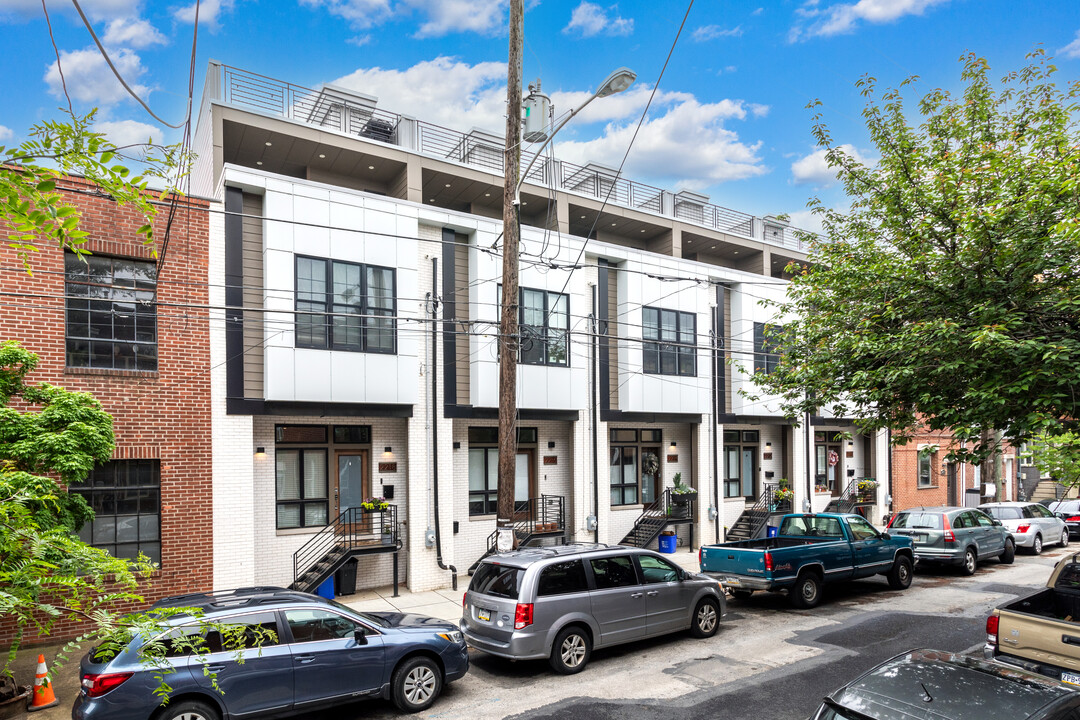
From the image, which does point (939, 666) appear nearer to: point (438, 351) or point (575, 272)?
point (438, 351)

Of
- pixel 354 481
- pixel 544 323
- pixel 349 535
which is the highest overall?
pixel 544 323

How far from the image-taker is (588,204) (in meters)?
20.4

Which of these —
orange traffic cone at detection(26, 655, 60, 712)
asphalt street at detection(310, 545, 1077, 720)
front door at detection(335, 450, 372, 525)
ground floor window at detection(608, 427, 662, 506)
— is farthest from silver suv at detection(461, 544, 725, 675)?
ground floor window at detection(608, 427, 662, 506)

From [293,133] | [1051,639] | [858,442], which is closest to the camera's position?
[1051,639]

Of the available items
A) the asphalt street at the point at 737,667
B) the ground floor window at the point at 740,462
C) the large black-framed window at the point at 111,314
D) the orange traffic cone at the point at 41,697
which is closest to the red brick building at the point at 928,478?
the ground floor window at the point at 740,462

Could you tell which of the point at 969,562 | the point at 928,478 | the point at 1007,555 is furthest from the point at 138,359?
the point at 928,478

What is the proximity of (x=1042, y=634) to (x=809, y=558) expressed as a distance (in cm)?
682

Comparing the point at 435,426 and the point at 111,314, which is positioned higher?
the point at 111,314

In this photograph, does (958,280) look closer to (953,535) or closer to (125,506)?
(953,535)

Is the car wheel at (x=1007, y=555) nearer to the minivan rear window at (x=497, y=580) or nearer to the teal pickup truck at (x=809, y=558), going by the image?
the teal pickup truck at (x=809, y=558)

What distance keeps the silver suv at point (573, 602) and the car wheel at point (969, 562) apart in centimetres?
987

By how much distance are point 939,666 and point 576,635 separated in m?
5.56

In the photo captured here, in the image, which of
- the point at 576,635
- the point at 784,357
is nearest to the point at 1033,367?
the point at 784,357

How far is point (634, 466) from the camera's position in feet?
71.3
